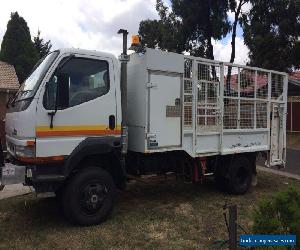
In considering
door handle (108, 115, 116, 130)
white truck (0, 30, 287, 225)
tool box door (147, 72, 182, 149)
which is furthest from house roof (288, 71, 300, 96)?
door handle (108, 115, 116, 130)

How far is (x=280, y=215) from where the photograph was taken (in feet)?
15.0

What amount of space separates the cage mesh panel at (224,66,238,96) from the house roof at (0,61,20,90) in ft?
43.4

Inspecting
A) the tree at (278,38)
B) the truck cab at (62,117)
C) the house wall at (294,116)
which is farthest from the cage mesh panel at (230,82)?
the house wall at (294,116)

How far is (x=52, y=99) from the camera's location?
6.20m

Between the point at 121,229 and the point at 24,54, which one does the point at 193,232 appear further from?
the point at 24,54

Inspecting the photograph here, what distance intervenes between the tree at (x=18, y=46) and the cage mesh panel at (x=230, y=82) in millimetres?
22955

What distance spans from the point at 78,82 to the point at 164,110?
5.32 ft

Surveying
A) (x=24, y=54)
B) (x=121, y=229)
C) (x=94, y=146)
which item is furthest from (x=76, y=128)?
(x=24, y=54)

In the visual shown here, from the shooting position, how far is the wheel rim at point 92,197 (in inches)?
255

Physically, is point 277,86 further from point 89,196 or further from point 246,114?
point 89,196

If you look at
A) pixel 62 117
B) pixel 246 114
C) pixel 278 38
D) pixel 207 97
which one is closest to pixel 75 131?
pixel 62 117

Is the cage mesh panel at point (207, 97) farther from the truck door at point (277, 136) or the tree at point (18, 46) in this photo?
the tree at point (18, 46)

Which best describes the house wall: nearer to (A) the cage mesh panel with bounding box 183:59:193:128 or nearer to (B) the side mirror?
(A) the cage mesh panel with bounding box 183:59:193:128

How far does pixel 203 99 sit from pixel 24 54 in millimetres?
24036
